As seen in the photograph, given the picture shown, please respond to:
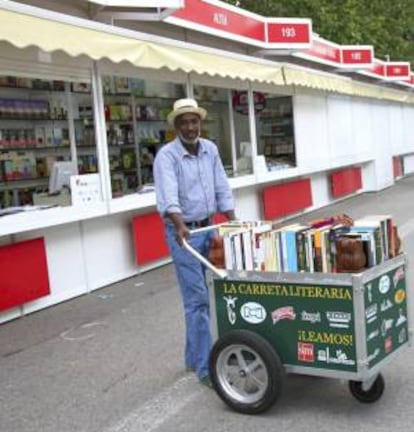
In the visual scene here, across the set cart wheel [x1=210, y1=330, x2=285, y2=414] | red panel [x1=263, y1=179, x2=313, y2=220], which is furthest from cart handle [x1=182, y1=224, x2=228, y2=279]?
red panel [x1=263, y1=179, x2=313, y2=220]

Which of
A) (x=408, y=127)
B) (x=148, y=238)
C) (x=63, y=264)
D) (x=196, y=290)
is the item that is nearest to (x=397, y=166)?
(x=408, y=127)

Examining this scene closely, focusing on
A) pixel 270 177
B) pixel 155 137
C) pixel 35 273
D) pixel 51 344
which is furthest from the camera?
pixel 270 177

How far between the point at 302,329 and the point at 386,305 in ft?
1.64

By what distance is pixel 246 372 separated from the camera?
4.31 metres

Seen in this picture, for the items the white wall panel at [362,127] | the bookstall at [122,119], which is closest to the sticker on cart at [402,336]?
the bookstall at [122,119]

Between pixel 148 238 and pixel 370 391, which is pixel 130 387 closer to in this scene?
pixel 370 391

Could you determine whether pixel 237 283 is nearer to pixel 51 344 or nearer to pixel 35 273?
pixel 51 344

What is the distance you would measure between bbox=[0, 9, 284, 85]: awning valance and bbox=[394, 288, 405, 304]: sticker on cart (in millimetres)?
3640

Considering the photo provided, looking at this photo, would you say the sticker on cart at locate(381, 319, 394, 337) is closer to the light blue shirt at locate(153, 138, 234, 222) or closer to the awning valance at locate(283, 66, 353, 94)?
the light blue shirt at locate(153, 138, 234, 222)

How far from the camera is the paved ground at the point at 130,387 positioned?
4.25m

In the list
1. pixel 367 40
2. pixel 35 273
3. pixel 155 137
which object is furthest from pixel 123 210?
pixel 367 40

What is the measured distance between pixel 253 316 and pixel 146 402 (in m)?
0.94

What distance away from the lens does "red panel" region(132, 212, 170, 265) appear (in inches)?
358

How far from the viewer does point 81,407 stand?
467 cm
